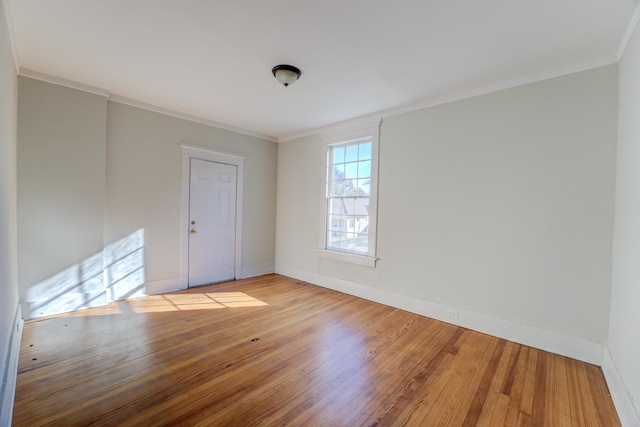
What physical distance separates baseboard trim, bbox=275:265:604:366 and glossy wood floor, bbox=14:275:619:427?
0.09 meters

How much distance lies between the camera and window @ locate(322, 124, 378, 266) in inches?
154

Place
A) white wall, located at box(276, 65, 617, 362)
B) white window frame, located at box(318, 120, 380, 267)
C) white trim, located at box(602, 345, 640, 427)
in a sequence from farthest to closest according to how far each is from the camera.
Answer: white window frame, located at box(318, 120, 380, 267), white wall, located at box(276, 65, 617, 362), white trim, located at box(602, 345, 640, 427)

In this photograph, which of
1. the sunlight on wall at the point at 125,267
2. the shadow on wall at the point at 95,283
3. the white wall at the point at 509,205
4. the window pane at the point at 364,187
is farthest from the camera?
the window pane at the point at 364,187

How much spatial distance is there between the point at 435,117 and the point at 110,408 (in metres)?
3.91

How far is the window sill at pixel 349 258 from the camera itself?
12.8ft

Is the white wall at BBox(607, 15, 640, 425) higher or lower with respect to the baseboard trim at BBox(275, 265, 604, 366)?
higher

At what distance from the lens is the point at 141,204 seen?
148 inches

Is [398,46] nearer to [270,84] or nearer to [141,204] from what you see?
[270,84]

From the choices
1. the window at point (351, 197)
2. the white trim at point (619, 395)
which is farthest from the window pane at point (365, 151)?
the white trim at point (619, 395)

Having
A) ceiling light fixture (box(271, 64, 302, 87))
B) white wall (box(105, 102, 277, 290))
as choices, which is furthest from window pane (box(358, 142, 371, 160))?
white wall (box(105, 102, 277, 290))

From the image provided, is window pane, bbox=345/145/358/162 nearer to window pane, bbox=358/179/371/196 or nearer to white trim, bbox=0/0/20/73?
window pane, bbox=358/179/371/196

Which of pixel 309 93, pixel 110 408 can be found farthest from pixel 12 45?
pixel 110 408

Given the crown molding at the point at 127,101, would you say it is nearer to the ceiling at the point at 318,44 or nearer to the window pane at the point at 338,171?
the ceiling at the point at 318,44

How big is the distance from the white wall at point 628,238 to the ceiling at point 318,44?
1.31ft
